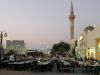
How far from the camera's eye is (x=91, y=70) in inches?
990

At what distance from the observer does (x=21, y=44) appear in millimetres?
162250

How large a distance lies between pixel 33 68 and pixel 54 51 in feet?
286

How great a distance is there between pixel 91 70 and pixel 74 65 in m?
2.82

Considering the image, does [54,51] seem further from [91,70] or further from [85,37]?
[91,70]

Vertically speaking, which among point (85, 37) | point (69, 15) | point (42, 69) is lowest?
point (42, 69)

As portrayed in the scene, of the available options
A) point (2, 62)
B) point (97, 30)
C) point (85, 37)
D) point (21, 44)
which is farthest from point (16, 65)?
point (21, 44)

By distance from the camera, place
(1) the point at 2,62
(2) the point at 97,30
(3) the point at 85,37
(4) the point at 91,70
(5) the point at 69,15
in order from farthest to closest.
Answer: (5) the point at 69,15 → (3) the point at 85,37 → (2) the point at 97,30 → (1) the point at 2,62 → (4) the point at 91,70

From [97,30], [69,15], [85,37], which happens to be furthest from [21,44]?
Answer: [97,30]

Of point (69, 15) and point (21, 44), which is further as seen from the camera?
point (21, 44)

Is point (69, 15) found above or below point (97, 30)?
above

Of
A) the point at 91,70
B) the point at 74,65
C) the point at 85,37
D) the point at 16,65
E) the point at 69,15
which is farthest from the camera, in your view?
the point at 69,15

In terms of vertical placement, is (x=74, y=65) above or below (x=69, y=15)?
below

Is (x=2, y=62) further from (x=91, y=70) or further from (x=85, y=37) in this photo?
(x=85, y=37)

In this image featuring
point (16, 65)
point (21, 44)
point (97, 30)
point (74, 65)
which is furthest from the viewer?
point (21, 44)
